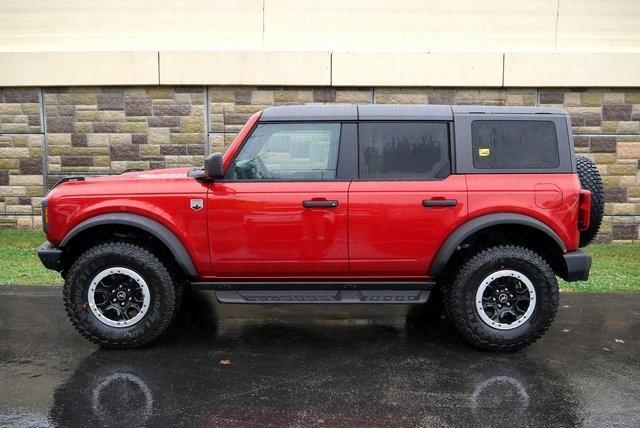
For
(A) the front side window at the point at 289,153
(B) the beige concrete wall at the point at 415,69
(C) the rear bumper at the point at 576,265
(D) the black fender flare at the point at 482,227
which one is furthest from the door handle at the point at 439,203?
(B) the beige concrete wall at the point at 415,69

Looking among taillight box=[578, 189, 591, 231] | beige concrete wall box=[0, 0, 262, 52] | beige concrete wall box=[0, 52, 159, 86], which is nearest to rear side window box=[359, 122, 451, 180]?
taillight box=[578, 189, 591, 231]

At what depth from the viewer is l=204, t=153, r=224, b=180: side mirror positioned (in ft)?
15.0

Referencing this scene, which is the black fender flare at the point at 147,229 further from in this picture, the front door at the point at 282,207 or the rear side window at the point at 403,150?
the rear side window at the point at 403,150

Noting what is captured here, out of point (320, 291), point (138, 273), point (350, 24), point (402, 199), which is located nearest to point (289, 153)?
point (402, 199)

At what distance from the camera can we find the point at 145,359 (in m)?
4.54

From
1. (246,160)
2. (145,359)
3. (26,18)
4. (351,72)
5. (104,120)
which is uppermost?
(26,18)

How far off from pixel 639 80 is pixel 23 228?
31.4 feet

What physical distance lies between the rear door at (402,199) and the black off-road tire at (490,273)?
0.34 metres

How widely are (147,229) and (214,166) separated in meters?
0.70

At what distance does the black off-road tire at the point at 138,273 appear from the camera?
4672 mm

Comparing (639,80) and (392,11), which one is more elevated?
(392,11)

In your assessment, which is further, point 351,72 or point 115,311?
point 351,72

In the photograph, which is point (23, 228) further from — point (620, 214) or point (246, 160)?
point (620, 214)

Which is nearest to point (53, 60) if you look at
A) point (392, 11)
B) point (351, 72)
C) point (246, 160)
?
point (351, 72)
